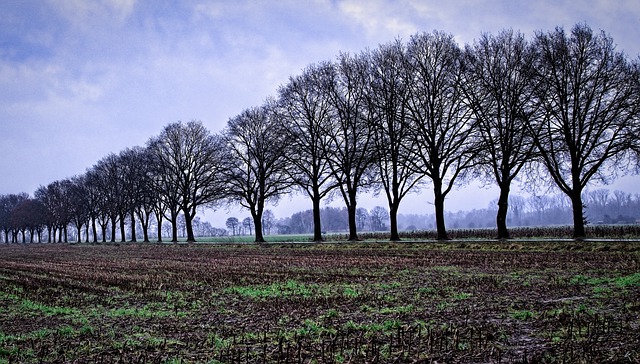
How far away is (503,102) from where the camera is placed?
37.2 meters

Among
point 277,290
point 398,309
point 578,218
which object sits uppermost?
point 578,218

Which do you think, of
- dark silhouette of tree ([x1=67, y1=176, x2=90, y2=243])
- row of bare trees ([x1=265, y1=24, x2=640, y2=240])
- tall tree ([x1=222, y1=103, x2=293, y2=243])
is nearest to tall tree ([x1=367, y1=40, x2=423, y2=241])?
row of bare trees ([x1=265, y1=24, x2=640, y2=240])

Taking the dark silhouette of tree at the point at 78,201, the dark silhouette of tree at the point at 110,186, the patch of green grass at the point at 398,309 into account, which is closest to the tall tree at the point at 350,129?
the patch of green grass at the point at 398,309

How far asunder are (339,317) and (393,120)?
3524 cm

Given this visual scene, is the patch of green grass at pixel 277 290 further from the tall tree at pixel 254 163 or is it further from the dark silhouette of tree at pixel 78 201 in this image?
the dark silhouette of tree at pixel 78 201

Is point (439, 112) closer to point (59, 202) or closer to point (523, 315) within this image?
point (523, 315)

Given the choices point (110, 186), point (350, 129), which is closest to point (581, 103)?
point (350, 129)

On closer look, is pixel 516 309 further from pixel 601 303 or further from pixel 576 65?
pixel 576 65

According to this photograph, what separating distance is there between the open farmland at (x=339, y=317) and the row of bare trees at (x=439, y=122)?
18751 millimetres

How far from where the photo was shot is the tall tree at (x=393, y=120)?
137 ft

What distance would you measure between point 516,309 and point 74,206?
108515 millimetres

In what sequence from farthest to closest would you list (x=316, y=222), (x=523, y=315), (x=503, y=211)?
(x=316, y=222), (x=503, y=211), (x=523, y=315)

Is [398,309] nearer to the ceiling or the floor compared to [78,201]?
nearer to the floor

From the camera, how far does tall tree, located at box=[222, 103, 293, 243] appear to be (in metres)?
57.3
